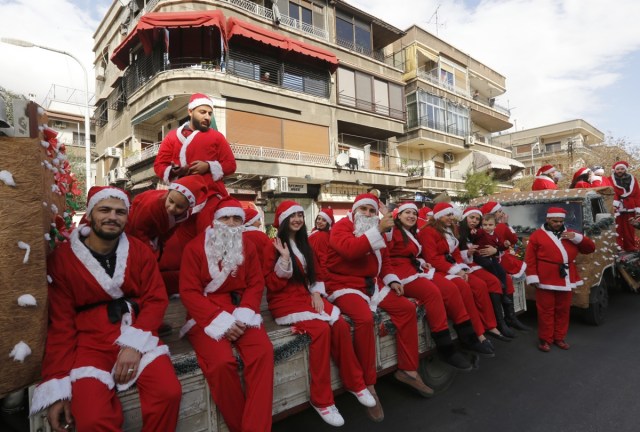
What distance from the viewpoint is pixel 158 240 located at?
3336mm

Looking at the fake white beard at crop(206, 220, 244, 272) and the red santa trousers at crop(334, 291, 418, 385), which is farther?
the red santa trousers at crop(334, 291, 418, 385)

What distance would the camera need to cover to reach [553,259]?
4.76m

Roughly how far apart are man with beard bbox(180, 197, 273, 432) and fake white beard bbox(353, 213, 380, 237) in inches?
47.1

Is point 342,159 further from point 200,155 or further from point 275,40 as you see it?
point 200,155

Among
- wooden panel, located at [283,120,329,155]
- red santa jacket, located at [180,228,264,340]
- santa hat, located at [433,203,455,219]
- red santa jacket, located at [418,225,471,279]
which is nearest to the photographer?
red santa jacket, located at [180,228,264,340]

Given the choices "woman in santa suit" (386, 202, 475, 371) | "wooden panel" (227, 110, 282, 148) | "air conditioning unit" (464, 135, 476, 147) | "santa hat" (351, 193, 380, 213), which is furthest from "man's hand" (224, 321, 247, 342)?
"air conditioning unit" (464, 135, 476, 147)

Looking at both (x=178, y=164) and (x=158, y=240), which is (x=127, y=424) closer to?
(x=158, y=240)

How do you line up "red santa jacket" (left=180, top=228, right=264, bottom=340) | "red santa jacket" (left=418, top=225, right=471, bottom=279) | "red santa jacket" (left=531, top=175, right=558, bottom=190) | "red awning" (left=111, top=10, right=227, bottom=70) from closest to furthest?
"red santa jacket" (left=180, top=228, right=264, bottom=340) < "red santa jacket" (left=418, top=225, right=471, bottom=279) < "red santa jacket" (left=531, top=175, right=558, bottom=190) < "red awning" (left=111, top=10, right=227, bottom=70)

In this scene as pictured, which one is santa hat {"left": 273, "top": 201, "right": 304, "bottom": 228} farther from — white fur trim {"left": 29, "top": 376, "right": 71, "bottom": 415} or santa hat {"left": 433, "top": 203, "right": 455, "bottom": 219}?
white fur trim {"left": 29, "top": 376, "right": 71, "bottom": 415}

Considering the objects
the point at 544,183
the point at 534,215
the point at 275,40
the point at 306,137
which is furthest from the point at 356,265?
the point at 275,40

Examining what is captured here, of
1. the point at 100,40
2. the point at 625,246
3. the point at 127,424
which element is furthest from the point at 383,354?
the point at 100,40

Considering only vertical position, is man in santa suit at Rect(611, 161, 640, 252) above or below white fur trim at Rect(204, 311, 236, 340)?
above

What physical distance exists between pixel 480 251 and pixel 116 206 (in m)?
4.26

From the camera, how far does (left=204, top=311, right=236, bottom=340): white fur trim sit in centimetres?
243
